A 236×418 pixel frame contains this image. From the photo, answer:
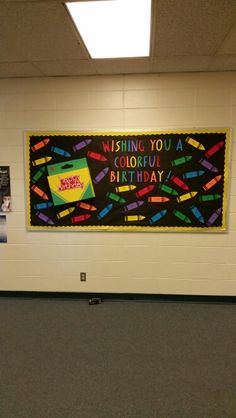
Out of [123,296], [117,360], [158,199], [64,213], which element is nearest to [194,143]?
[158,199]

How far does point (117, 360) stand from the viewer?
6.99 ft

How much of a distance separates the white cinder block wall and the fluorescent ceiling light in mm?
575

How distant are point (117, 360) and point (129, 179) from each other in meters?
1.69

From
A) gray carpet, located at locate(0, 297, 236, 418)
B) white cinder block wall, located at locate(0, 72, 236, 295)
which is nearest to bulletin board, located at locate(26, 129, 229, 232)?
white cinder block wall, located at locate(0, 72, 236, 295)

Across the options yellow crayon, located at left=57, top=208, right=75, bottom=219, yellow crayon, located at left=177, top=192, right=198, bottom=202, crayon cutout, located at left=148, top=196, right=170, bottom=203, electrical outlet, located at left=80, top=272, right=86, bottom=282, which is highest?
yellow crayon, located at left=177, top=192, right=198, bottom=202

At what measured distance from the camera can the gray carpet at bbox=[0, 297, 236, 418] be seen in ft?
5.59

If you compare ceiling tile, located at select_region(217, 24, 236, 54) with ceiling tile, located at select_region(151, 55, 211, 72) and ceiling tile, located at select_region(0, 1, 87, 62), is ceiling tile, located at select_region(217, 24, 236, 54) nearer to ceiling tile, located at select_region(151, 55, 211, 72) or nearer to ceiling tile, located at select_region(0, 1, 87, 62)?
ceiling tile, located at select_region(151, 55, 211, 72)

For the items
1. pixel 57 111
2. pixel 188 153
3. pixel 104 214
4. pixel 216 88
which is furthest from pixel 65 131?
pixel 216 88

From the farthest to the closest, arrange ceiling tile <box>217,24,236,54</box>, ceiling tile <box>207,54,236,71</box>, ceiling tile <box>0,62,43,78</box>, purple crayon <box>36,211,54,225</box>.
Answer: purple crayon <box>36,211,54,225</box> < ceiling tile <box>0,62,43,78</box> < ceiling tile <box>207,54,236,71</box> < ceiling tile <box>217,24,236,54</box>

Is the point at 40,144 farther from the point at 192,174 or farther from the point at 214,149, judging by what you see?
the point at 214,149

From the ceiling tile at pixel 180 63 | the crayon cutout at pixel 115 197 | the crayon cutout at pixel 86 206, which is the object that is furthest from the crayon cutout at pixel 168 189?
the ceiling tile at pixel 180 63

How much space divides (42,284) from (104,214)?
1.08 m

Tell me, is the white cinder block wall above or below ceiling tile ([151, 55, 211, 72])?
below

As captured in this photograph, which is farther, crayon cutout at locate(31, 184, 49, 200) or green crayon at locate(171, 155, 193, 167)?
crayon cutout at locate(31, 184, 49, 200)
